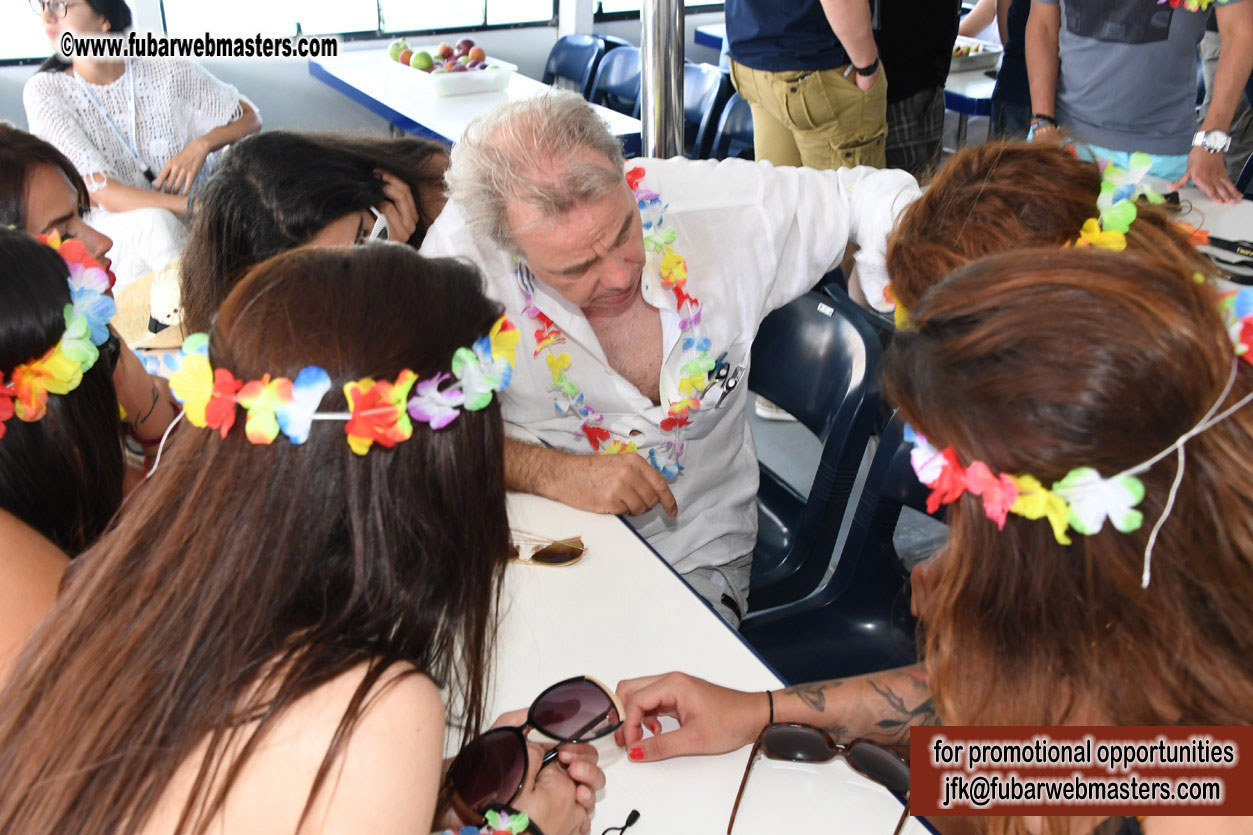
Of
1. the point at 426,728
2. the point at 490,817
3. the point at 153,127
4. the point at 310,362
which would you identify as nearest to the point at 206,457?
the point at 310,362

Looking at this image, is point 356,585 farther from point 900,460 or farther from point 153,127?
point 153,127

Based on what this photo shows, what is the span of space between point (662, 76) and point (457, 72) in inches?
83.7

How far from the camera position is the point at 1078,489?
0.76 metres

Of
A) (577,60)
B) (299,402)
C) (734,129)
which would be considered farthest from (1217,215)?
(577,60)

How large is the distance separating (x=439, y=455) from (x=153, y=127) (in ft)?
10.1

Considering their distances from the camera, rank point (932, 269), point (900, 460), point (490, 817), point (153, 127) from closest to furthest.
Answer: point (490, 817), point (932, 269), point (900, 460), point (153, 127)

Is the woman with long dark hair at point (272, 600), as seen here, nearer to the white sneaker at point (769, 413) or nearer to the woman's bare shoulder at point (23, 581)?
the woman's bare shoulder at point (23, 581)

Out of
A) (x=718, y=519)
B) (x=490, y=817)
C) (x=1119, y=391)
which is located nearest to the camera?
(x=1119, y=391)

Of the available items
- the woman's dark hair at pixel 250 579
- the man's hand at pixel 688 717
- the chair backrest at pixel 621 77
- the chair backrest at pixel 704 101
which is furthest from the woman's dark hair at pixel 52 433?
the chair backrest at pixel 621 77

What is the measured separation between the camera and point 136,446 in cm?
186

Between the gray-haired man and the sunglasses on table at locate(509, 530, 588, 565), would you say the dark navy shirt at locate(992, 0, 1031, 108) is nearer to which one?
the gray-haired man

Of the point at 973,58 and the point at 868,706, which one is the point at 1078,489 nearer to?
the point at 868,706

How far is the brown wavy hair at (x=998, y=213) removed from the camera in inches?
50.1

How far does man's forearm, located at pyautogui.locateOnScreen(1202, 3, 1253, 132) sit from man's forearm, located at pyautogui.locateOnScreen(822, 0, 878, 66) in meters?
0.92
